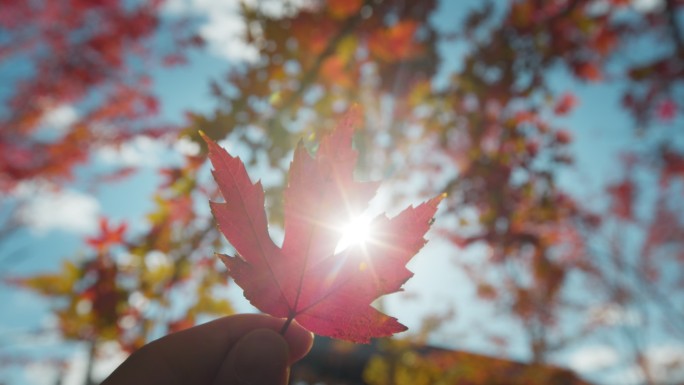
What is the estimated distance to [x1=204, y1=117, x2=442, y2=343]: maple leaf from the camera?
26.7 inches

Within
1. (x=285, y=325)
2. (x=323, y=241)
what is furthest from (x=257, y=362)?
(x=323, y=241)

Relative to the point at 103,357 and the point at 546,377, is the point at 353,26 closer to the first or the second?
the point at 546,377

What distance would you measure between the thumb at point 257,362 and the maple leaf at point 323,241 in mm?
65

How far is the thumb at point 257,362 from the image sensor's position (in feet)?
2.17

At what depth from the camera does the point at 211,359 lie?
70 centimetres

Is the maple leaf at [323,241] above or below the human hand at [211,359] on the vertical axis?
above

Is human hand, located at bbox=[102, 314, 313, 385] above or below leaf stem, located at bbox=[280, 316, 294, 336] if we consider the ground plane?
below

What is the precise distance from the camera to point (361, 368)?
392 inches

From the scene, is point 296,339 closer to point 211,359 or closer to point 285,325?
point 285,325

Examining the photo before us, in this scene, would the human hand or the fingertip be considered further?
the fingertip

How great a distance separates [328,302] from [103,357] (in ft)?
33.2

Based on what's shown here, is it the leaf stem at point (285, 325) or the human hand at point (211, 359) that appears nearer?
the human hand at point (211, 359)

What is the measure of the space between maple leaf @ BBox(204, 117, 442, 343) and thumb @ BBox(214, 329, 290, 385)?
0.21ft

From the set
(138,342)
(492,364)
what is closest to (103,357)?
(138,342)
